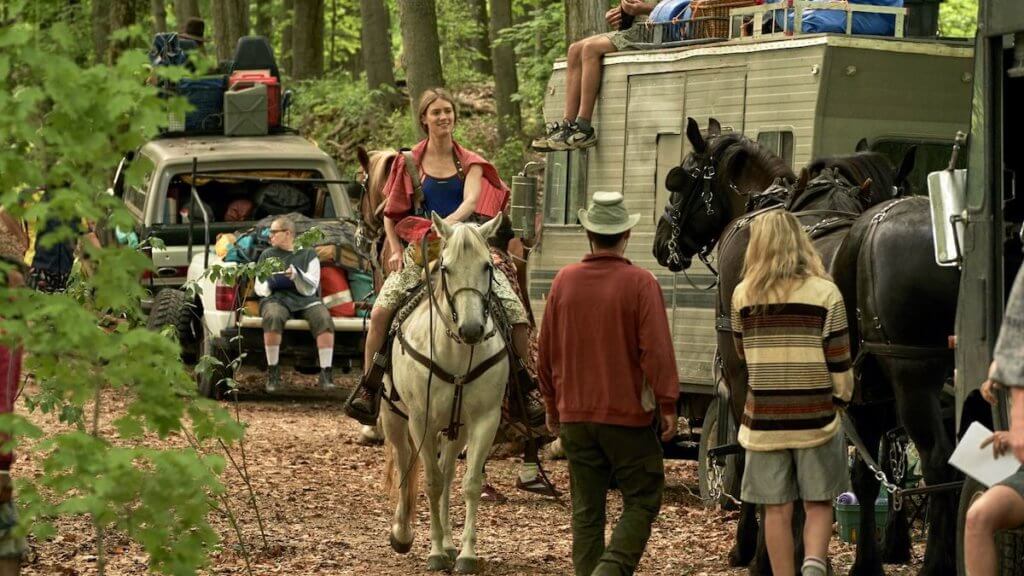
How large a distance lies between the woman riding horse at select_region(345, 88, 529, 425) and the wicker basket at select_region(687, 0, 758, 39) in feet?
6.84

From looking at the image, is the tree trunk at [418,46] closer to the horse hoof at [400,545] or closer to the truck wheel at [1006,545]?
the horse hoof at [400,545]

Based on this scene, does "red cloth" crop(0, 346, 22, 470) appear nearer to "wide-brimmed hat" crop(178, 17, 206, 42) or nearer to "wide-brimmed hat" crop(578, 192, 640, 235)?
"wide-brimmed hat" crop(578, 192, 640, 235)

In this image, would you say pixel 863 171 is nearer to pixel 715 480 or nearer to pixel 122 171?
pixel 715 480

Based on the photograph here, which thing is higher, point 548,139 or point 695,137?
point 695,137

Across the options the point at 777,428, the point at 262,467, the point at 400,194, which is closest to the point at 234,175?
the point at 262,467

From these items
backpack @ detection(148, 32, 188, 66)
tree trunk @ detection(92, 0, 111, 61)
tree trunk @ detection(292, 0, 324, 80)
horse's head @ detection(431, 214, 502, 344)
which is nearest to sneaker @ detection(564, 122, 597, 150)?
horse's head @ detection(431, 214, 502, 344)

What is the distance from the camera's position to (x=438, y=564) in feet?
31.4

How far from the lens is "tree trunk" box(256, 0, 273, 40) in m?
40.3

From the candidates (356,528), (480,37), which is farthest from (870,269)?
(480,37)

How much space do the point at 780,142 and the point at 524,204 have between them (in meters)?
2.94

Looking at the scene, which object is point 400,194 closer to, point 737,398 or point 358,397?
point 358,397

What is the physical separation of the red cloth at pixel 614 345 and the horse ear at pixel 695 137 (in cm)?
259

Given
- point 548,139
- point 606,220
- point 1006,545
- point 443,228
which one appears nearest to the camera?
point 1006,545

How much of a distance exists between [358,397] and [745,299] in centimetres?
333
